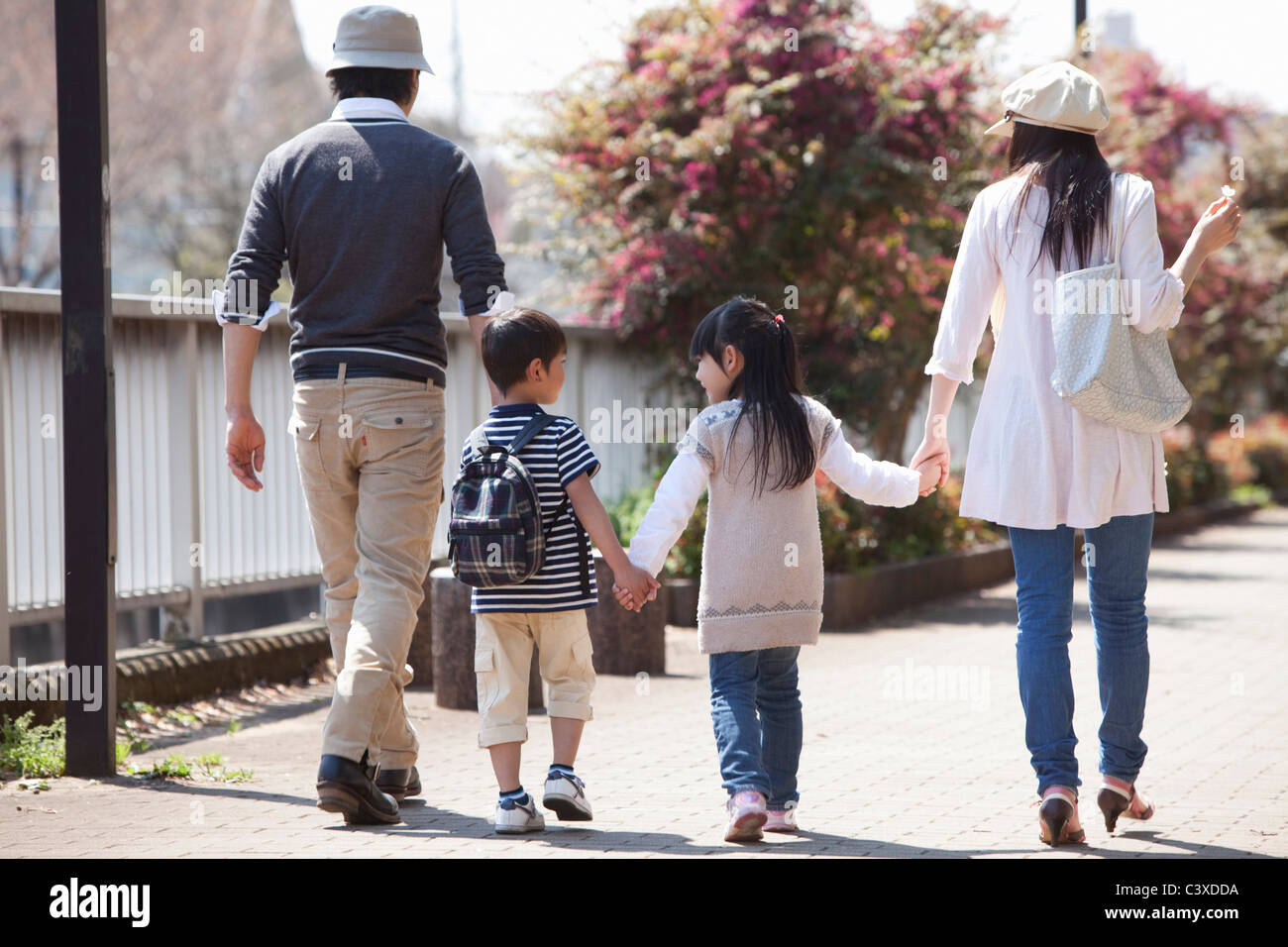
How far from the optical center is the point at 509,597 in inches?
171

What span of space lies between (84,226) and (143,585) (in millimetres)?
2261

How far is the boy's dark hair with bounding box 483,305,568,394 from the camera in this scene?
171 inches

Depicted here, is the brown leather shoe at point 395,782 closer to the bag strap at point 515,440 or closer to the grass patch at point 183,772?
the grass patch at point 183,772

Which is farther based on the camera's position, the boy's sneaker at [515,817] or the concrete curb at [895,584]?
the concrete curb at [895,584]

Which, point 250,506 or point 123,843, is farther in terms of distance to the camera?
point 250,506

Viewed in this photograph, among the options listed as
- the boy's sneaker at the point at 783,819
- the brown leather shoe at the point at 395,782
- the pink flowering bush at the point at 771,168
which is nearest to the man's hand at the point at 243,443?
the brown leather shoe at the point at 395,782

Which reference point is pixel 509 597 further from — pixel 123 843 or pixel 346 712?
pixel 123 843

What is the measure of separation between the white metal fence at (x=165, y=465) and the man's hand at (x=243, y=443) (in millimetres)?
1887

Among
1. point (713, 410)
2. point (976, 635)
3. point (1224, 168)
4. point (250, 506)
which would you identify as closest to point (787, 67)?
point (976, 635)

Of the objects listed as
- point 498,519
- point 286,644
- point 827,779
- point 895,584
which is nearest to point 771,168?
point 895,584

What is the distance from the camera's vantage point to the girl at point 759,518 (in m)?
4.29

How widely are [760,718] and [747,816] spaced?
356mm

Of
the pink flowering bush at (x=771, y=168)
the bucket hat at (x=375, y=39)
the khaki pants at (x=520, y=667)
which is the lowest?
the khaki pants at (x=520, y=667)

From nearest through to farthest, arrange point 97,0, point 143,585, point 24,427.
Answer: point 97,0, point 24,427, point 143,585
